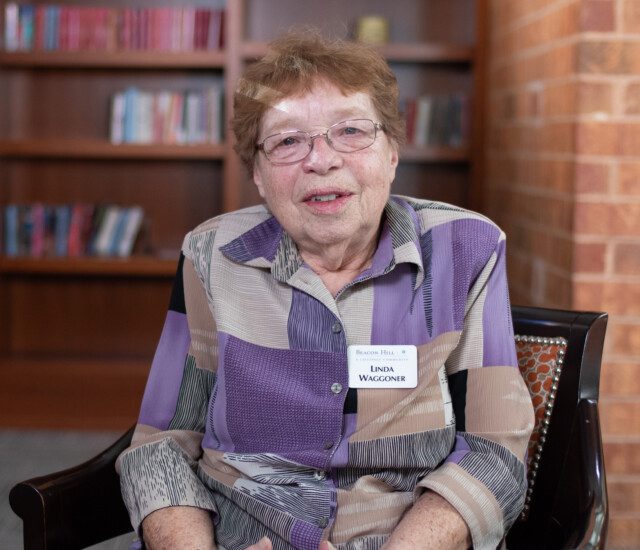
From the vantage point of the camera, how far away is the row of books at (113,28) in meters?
4.23

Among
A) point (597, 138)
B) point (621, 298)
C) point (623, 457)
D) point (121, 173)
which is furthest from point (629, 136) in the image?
point (121, 173)

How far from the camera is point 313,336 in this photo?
1572 mm

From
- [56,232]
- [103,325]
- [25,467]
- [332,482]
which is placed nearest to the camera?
[332,482]

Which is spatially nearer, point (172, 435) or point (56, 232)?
point (172, 435)

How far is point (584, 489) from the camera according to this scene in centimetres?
148

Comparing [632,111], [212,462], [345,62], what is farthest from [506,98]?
[212,462]

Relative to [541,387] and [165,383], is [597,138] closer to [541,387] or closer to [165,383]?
[541,387]

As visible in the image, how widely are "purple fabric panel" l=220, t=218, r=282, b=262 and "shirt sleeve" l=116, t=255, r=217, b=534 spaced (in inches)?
3.1

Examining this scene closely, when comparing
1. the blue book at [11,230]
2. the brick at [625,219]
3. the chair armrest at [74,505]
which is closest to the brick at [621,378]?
the brick at [625,219]

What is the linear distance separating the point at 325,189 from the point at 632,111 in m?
1.21

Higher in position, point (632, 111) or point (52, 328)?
point (632, 111)

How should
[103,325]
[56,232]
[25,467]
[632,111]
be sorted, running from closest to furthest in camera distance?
[632,111] → [25,467] → [56,232] → [103,325]

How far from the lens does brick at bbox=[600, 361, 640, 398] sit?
256 cm

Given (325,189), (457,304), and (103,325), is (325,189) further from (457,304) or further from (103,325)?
(103,325)
